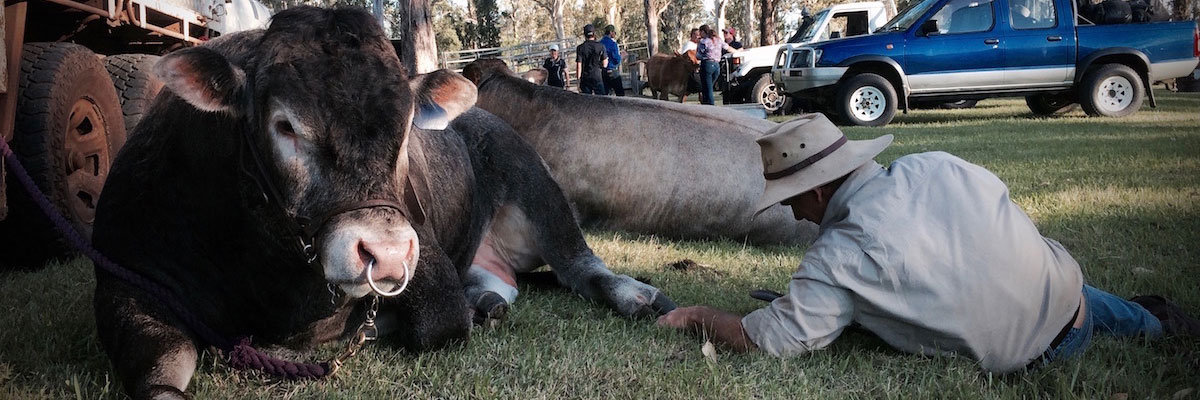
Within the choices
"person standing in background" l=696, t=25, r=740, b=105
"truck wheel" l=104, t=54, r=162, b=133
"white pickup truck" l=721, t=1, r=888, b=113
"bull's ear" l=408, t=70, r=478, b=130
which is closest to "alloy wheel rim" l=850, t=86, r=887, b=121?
"white pickup truck" l=721, t=1, r=888, b=113

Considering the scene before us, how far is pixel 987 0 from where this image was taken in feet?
51.6

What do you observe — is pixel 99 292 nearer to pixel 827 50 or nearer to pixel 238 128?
pixel 238 128

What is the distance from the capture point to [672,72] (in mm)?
23906

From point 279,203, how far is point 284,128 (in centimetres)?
26

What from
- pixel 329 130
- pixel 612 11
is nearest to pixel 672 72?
pixel 329 130

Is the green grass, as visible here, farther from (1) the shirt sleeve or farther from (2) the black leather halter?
(2) the black leather halter

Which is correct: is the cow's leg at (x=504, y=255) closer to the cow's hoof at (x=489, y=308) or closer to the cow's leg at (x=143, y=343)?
the cow's hoof at (x=489, y=308)

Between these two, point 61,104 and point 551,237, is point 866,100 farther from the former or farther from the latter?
point 61,104

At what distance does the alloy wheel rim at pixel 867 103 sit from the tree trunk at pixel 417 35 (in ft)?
24.5

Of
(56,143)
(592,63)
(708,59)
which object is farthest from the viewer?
(592,63)

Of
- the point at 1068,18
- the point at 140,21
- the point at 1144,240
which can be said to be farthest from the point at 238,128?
the point at 1068,18

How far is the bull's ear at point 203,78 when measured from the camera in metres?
2.86

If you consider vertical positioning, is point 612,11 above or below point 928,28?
above

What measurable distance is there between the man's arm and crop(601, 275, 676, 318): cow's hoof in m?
0.28
